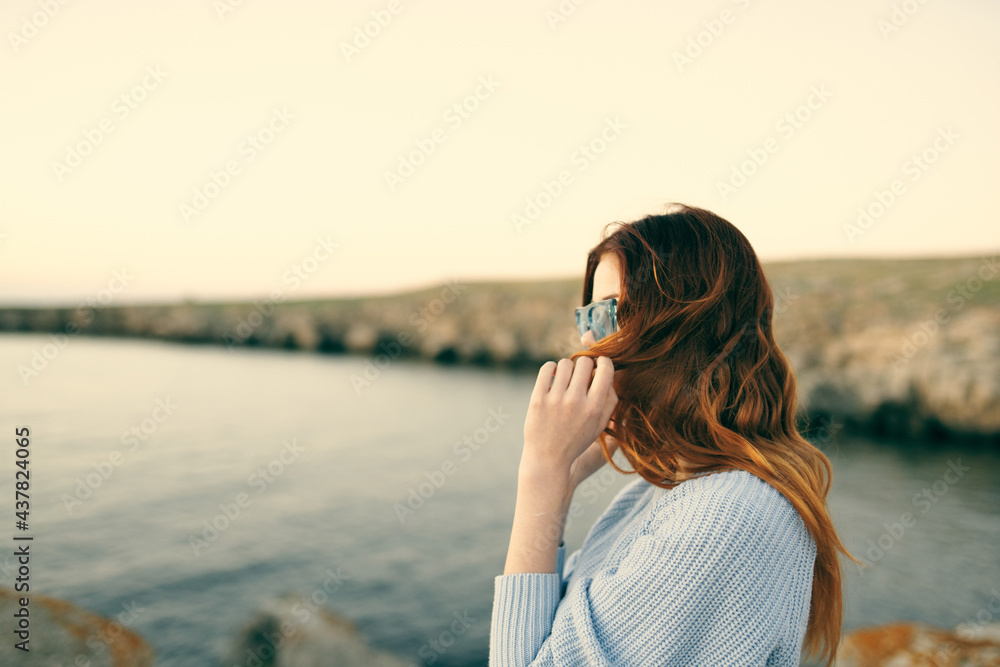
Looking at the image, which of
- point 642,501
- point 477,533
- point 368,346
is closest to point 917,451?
point 477,533

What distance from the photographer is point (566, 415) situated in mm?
1598

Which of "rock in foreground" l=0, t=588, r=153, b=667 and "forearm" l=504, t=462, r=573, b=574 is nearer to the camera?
"forearm" l=504, t=462, r=573, b=574

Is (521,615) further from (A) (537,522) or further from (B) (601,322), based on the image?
(B) (601,322)

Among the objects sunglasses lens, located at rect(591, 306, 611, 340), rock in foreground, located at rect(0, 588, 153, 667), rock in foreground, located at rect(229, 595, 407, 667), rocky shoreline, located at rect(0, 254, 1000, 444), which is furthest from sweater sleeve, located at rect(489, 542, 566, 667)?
rock in foreground, located at rect(0, 588, 153, 667)

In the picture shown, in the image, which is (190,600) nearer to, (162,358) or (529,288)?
(162,358)

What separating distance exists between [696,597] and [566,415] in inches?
21.8

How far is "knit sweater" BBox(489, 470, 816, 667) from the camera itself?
131 centimetres

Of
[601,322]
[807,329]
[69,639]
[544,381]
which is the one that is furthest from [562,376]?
[807,329]

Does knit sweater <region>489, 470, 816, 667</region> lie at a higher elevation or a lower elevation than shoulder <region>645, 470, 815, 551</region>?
lower

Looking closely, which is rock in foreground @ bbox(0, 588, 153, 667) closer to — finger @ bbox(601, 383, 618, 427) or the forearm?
the forearm

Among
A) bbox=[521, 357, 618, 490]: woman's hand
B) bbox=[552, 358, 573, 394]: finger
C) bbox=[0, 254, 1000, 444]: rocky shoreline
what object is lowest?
bbox=[0, 254, 1000, 444]: rocky shoreline

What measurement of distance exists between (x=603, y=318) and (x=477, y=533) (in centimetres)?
920

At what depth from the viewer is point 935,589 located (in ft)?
26.6

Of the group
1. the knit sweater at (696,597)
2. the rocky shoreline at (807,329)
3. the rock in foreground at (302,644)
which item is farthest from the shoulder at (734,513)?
the rock in foreground at (302,644)
